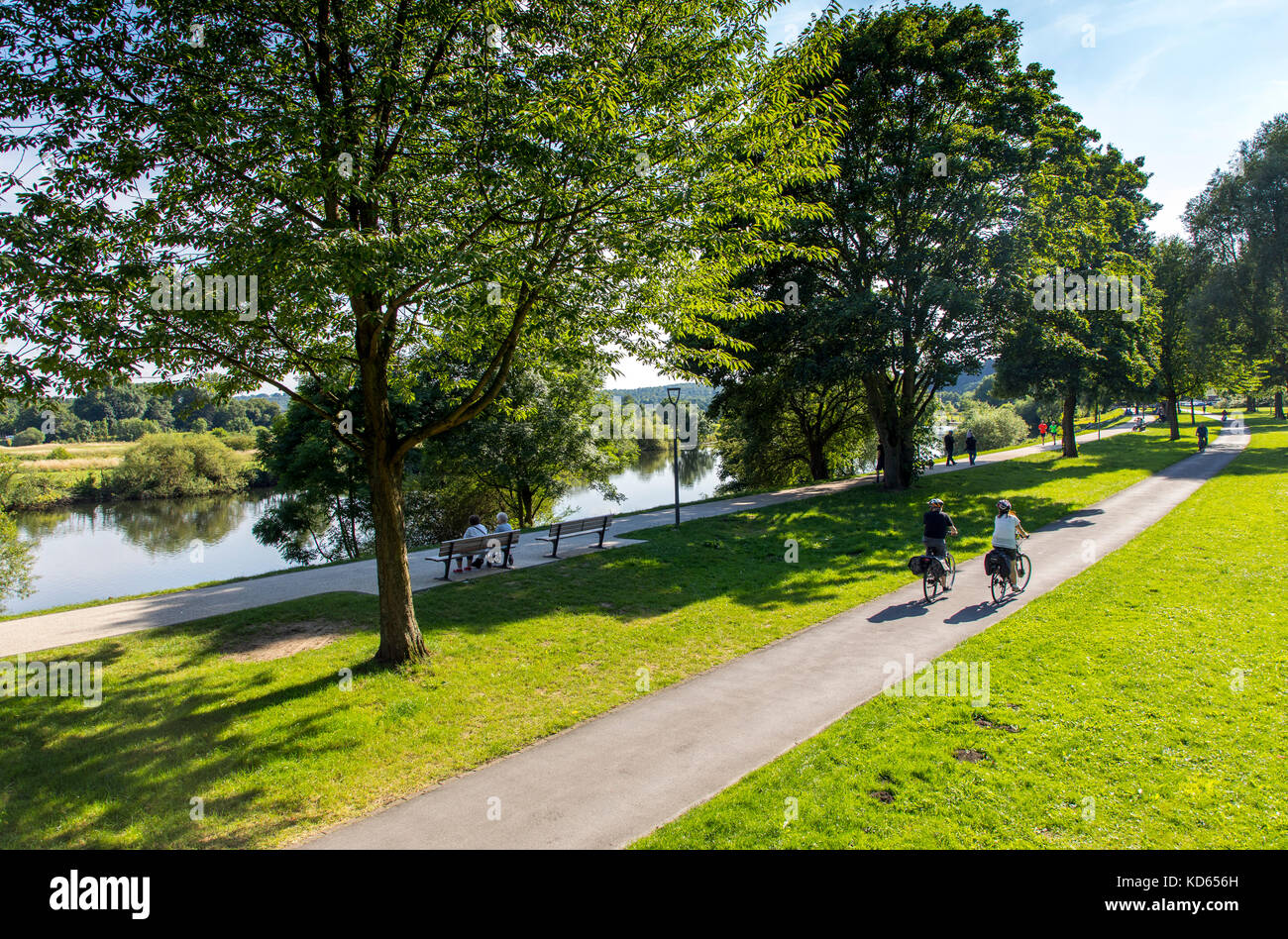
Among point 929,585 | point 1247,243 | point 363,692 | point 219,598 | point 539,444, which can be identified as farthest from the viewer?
point 1247,243

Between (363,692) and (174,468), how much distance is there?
52.7 meters

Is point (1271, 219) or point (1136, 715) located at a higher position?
point (1271, 219)

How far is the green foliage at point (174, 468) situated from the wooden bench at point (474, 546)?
46410 millimetres

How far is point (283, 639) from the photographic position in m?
9.97

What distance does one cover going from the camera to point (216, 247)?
6.58 metres

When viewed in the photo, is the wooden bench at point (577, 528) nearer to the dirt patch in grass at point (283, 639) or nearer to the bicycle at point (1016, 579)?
the dirt patch in grass at point (283, 639)

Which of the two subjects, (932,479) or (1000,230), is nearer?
(1000,230)

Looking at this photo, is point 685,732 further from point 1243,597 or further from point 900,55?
point 900,55

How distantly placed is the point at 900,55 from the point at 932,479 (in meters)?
15.6

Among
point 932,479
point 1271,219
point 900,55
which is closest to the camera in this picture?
point 900,55

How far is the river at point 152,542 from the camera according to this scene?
94.1 ft

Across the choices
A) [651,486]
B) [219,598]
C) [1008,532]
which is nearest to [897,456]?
[1008,532]

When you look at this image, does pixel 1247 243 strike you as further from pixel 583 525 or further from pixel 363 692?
pixel 363 692

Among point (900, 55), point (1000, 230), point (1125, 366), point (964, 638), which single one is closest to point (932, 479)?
point (1125, 366)
